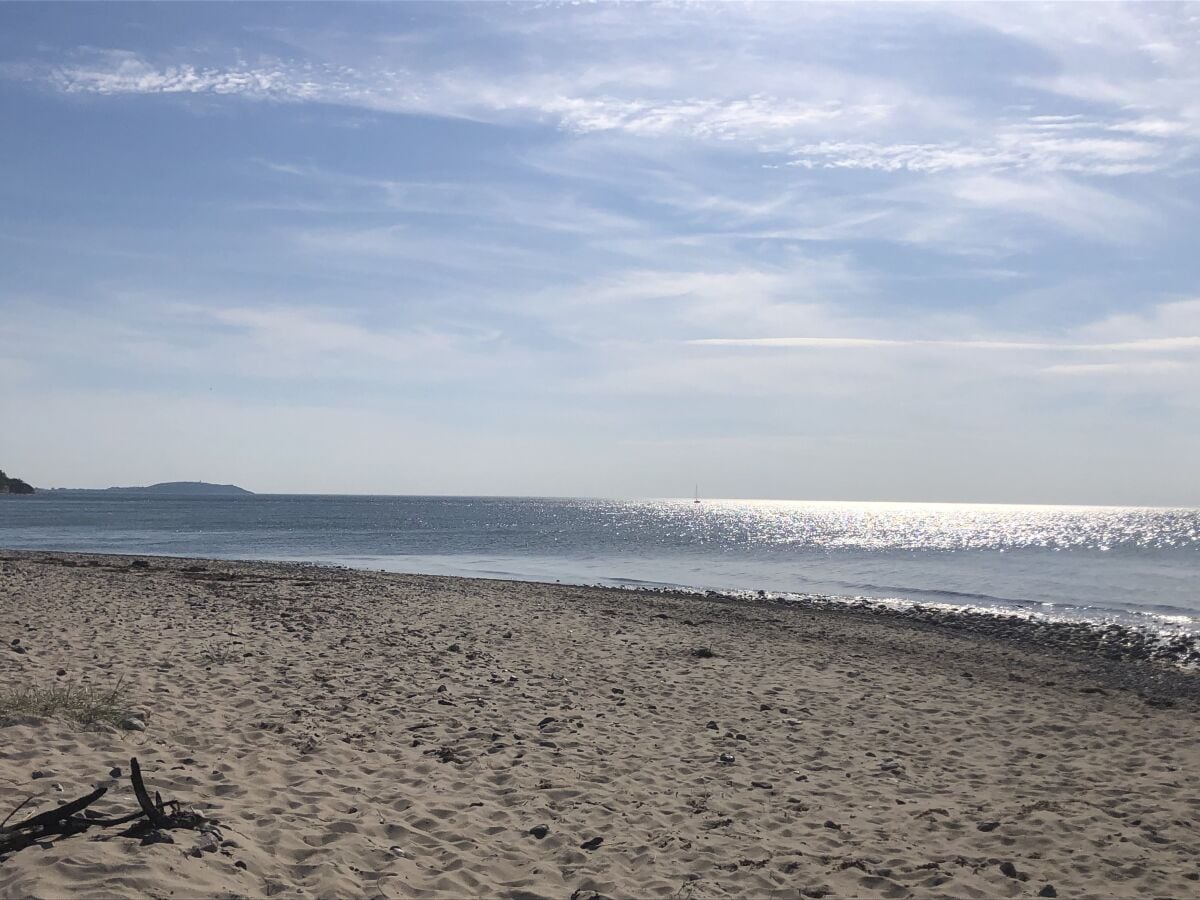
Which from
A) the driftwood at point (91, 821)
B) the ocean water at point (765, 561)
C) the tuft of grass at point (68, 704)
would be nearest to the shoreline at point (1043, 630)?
the ocean water at point (765, 561)

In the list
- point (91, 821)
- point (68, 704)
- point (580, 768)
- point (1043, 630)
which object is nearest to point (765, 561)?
point (1043, 630)

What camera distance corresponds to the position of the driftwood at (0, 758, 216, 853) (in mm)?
5574

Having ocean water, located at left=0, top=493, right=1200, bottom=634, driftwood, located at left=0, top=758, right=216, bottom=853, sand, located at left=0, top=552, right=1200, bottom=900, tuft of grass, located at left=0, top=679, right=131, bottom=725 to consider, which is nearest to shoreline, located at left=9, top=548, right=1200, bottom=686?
ocean water, located at left=0, top=493, right=1200, bottom=634

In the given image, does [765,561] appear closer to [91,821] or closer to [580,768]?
[580,768]

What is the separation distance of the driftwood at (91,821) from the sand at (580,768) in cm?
11

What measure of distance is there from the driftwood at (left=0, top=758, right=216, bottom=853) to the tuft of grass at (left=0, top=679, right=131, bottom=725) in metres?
2.74

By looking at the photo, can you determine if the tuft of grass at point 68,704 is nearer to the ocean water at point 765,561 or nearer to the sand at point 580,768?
the sand at point 580,768

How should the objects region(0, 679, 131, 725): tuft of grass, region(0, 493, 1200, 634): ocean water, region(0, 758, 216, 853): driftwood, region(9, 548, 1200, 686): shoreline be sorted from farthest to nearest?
region(0, 493, 1200, 634): ocean water → region(9, 548, 1200, 686): shoreline → region(0, 679, 131, 725): tuft of grass → region(0, 758, 216, 853): driftwood

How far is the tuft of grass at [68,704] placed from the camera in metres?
8.76

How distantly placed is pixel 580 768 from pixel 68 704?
18.1ft

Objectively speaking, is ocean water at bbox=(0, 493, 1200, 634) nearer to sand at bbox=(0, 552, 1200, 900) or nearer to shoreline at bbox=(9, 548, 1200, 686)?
shoreline at bbox=(9, 548, 1200, 686)

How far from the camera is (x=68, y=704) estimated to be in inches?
354

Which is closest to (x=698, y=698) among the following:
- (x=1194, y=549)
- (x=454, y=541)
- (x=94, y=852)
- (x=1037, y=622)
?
(x=94, y=852)

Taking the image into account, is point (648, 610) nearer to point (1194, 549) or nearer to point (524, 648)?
point (524, 648)
